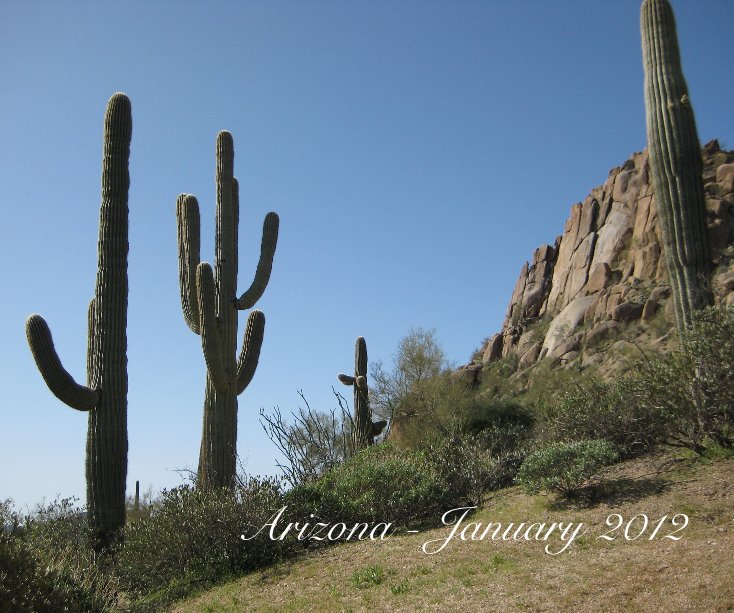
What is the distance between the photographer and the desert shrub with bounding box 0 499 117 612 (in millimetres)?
6316

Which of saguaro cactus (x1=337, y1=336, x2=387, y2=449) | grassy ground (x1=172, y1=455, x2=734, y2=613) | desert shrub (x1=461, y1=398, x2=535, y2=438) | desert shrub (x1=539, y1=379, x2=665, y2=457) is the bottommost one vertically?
grassy ground (x1=172, y1=455, x2=734, y2=613)

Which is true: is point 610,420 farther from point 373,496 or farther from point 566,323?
point 566,323

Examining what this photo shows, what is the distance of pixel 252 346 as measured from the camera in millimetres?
12688

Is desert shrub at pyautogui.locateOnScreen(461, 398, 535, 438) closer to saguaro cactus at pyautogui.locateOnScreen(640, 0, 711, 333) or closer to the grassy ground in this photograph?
saguaro cactus at pyautogui.locateOnScreen(640, 0, 711, 333)

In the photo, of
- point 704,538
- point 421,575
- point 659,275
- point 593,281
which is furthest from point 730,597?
point 593,281

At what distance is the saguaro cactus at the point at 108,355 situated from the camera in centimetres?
1032

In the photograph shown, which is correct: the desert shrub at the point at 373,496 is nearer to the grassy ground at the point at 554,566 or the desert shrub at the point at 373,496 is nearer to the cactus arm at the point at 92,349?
Result: the grassy ground at the point at 554,566

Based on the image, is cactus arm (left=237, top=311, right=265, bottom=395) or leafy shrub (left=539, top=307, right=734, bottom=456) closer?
leafy shrub (left=539, top=307, right=734, bottom=456)

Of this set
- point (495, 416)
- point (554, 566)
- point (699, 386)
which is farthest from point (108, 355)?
point (495, 416)

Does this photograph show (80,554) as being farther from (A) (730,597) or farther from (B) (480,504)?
(A) (730,597)

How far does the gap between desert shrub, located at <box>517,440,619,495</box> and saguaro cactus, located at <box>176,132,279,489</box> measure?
485 centimetres

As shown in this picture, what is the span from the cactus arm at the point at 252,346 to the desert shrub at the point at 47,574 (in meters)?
3.75

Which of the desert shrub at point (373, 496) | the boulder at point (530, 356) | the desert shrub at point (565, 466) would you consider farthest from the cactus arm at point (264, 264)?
the boulder at point (530, 356)

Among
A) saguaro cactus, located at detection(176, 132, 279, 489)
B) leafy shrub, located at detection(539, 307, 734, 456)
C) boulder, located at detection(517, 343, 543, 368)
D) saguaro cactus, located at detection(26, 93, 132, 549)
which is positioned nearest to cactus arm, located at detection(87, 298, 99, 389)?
saguaro cactus, located at detection(26, 93, 132, 549)
